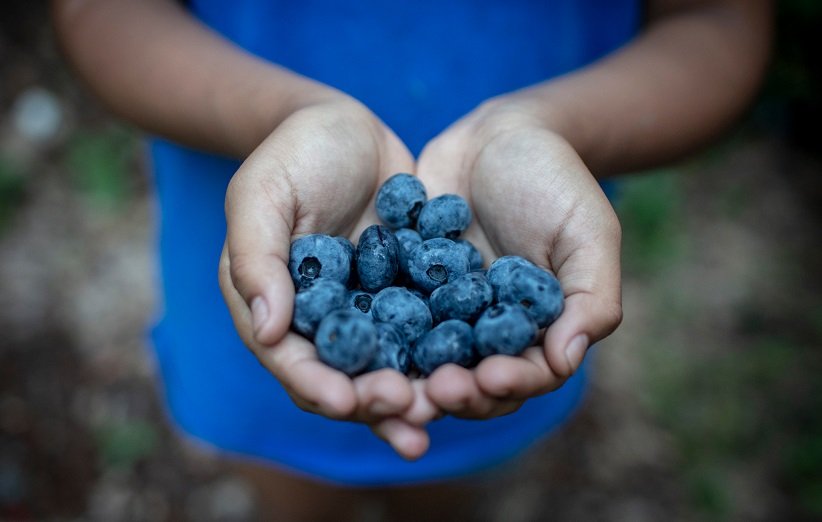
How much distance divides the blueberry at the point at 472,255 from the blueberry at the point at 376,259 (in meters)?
0.15

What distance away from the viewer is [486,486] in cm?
261

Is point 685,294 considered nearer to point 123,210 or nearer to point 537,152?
point 537,152

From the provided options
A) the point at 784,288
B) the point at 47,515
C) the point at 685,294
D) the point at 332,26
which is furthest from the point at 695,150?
the point at 47,515

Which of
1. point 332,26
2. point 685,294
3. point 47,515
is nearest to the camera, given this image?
point 332,26

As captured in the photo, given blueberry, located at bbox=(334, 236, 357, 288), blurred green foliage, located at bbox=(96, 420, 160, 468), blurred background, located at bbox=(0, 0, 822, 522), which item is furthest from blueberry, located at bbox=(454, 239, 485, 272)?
blurred green foliage, located at bbox=(96, 420, 160, 468)

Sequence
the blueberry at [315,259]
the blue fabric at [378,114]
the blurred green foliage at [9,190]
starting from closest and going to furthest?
1. the blueberry at [315,259]
2. the blue fabric at [378,114]
3. the blurred green foliage at [9,190]

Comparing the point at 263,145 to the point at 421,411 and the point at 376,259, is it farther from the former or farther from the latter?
the point at 421,411

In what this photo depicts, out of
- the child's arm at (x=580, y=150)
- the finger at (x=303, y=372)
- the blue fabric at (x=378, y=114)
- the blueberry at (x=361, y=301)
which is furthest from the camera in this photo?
the blue fabric at (x=378, y=114)

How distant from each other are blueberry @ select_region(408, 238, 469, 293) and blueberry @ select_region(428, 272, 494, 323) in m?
0.04

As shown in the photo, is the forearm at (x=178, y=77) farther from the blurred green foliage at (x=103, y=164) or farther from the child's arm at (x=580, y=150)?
the blurred green foliage at (x=103, y=164)

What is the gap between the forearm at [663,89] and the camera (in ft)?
5.13

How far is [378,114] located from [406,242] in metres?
0.36

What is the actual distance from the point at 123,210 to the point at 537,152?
2.57 metres

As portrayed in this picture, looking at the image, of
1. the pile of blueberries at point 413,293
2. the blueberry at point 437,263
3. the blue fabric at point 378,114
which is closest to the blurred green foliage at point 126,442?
the blue fabric at point 378,114
